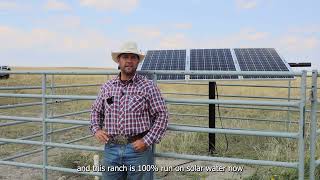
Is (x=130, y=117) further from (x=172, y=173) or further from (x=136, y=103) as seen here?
(x=172, y=173)

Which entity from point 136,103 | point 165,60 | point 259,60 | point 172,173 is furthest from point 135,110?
point 259,60

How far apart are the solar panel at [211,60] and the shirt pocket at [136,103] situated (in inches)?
196

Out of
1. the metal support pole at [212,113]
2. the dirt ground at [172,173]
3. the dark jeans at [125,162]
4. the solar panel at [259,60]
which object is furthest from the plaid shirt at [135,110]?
the solar panel at [259,60]

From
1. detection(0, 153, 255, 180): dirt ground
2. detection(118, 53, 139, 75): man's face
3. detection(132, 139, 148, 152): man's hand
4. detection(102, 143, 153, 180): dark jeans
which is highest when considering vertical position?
→ detection(118, 53, 139, 75): man's face

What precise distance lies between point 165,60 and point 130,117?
641 cm

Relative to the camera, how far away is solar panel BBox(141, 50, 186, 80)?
944 centimetres

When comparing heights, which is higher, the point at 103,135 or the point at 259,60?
the point at 259,60

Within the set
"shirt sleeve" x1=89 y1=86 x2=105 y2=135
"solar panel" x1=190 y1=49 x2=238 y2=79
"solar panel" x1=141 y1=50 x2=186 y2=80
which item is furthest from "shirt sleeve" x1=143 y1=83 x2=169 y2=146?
"solar panel" x1=190 y1=49 x2=238 y2=79

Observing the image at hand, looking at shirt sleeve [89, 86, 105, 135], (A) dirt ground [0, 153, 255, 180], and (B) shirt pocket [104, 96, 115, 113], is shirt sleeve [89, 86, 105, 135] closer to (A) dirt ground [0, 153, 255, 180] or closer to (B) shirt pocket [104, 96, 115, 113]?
(B) shirt pocket [104, 96, 115, 113]

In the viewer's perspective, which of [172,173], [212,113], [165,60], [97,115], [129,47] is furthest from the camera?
[165,60]

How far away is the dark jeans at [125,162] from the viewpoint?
377 centimetres

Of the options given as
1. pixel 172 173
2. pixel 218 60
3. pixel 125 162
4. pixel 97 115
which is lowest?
pixel 172 173

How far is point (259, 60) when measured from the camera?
383 inches

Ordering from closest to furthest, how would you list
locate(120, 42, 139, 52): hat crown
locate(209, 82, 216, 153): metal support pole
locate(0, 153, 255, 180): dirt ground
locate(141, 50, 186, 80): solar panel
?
locate(120, 42, 139, 52): hat crown < locate(0, 153, 255, 180): dirt ground < locate(209, 82, 216, 153): metal support pole < locate(141, 50, 186, 80): solar panel
